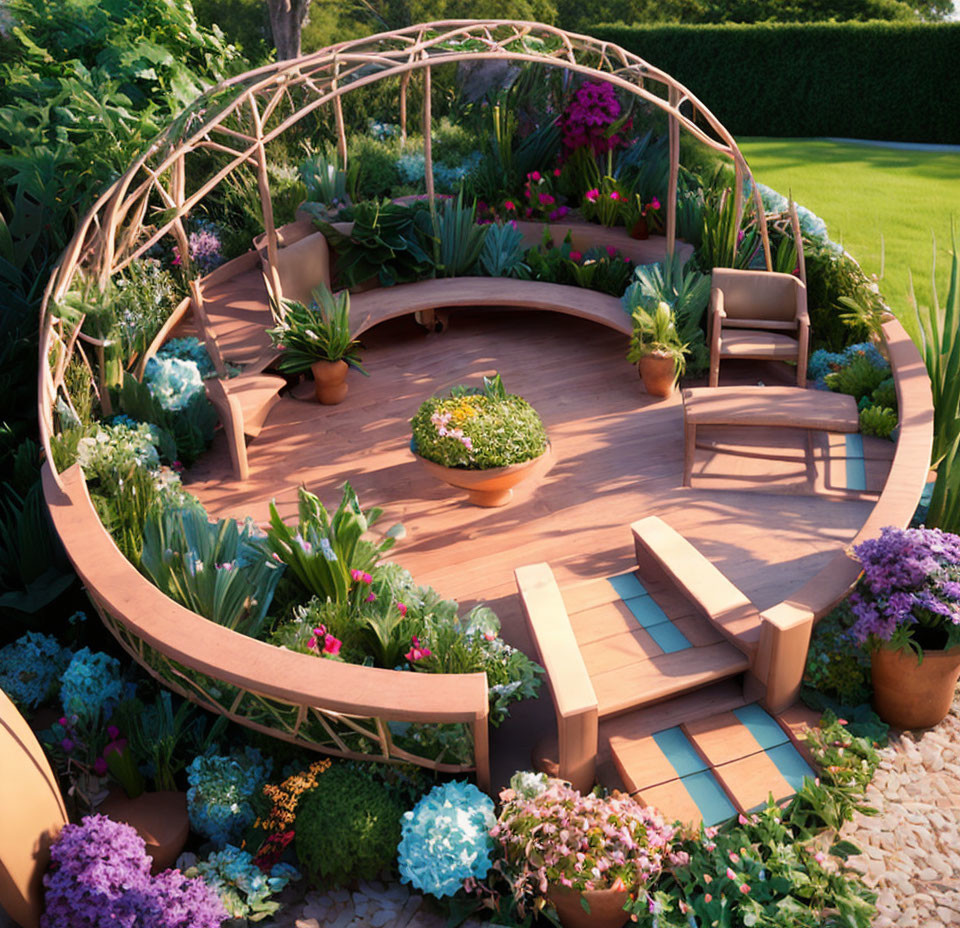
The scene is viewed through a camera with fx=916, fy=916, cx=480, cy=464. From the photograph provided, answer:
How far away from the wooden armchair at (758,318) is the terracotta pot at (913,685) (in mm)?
3200

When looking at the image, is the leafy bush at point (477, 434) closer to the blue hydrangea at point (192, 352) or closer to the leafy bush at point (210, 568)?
the leafy bush at point (210, 568)

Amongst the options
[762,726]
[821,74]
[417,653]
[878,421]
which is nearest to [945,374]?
[878,421]

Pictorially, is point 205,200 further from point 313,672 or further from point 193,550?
point 313,672

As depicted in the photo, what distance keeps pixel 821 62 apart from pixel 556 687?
15.8m

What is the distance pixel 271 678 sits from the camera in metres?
4.06

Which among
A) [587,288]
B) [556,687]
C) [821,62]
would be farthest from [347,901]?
[821,62]

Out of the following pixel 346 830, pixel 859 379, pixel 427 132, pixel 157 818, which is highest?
pixel 427 132

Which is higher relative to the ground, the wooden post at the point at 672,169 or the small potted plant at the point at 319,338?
the wooden post at the point at 672,169

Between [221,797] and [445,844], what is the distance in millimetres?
1188

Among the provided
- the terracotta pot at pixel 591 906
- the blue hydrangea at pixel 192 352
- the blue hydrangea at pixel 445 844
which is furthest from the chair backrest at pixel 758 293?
the terracotta pot at pixel 591 906

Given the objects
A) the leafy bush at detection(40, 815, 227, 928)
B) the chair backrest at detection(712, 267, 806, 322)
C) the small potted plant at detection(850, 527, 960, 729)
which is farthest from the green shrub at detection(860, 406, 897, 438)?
the leafy bush at detection(40, 815, 227, 928)

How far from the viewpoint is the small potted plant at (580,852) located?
369 cm

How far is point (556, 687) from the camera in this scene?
162 inches

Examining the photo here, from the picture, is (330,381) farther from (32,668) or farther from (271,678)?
(271,678)
